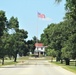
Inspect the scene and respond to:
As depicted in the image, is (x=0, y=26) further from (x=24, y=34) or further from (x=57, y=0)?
(x=24, y=34)

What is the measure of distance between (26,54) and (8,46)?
95.5 metres

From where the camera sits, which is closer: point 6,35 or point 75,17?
point 75,17

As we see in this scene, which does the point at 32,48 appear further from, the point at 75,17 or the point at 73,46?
the point at 75,17

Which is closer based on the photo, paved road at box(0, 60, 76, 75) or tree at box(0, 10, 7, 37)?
paved road at box(0, 60, 76, 75)

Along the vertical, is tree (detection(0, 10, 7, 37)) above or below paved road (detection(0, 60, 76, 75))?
above

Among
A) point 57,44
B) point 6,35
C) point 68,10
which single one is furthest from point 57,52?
point 68,10

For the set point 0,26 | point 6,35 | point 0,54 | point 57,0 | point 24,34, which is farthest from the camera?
point 24,34

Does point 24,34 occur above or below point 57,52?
above

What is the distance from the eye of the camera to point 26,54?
179m

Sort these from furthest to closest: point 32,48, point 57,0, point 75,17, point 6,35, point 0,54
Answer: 1. point 32,48
2. point 6,35
3. point 0,54
4. point 75,17
5. point 57,0

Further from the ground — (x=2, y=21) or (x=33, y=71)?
(x=2, y=21)

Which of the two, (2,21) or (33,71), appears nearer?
(33,71)

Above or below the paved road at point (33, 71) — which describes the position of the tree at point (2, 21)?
above

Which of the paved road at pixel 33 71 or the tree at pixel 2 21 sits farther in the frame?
the tree at pixel 2 21
